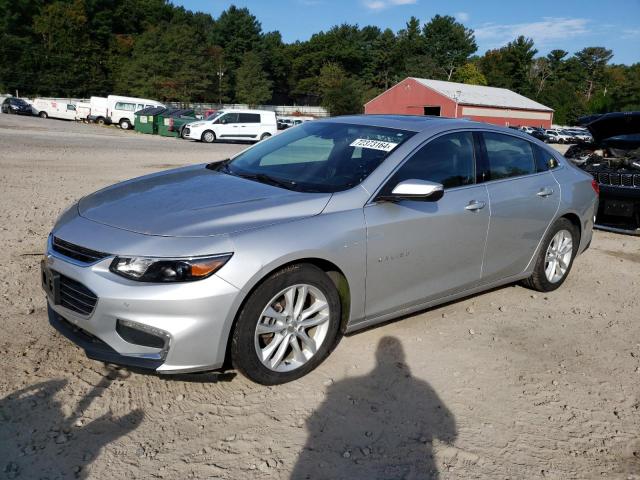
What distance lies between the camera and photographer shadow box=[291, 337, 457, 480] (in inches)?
107

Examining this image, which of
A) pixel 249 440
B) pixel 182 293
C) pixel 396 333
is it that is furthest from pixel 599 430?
pixel 182 293

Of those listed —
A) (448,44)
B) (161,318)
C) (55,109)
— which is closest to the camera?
(161,318)

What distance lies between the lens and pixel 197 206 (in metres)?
3.47

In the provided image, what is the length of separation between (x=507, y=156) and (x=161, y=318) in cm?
322

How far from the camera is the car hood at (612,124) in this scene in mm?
8172

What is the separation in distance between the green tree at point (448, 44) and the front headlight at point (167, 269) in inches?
4568

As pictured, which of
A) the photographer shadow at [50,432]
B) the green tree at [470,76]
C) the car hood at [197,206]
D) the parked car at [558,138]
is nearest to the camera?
the photographer shadow at [50,432]

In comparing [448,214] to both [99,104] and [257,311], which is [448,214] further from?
[99,104]

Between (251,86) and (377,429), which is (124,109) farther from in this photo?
(251,86)

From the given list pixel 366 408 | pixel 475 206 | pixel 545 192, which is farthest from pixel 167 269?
pixel 545 192

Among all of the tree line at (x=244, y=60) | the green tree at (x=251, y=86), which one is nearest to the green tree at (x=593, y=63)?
the tree line at (x=244, y=60)

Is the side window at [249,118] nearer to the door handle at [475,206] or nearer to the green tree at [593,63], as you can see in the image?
the door handle at [475,206]

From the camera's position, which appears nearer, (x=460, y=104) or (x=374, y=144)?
(x=374, y=144)

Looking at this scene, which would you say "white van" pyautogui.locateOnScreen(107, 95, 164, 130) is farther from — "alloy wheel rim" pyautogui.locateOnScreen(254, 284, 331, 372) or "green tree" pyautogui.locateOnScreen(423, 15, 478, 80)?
"green tree" pyautogui.locateOnScreen(423, 15, 478, 80)
